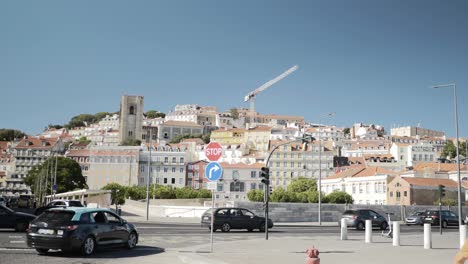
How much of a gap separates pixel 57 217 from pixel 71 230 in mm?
759

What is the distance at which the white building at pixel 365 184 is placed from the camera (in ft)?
302

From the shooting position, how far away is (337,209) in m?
53.5

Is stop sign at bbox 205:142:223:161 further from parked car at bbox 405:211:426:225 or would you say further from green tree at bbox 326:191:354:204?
green tree at bbox 326:191:354:204

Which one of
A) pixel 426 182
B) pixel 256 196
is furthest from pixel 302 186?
pixel 256 196

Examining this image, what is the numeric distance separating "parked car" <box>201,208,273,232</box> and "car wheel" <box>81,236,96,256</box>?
53.2ft

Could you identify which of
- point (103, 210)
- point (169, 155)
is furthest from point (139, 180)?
point (103, 210)

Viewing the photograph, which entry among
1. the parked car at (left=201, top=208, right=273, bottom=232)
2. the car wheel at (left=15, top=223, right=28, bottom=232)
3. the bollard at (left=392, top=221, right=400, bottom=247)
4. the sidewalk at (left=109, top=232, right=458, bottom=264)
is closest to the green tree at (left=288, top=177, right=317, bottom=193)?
the parked car at (left=201, top=208, right=273, bottom=232)

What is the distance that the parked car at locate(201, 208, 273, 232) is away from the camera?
3288cm

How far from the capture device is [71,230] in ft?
52.4

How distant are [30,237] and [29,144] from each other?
168241 mm

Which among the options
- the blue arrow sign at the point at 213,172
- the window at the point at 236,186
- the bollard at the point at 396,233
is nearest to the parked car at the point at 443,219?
the bollard at the point at 396,233

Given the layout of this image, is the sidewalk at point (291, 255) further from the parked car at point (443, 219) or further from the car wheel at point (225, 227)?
the parked car at point (443, 219)

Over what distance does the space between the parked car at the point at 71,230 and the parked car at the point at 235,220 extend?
1559 centimetres

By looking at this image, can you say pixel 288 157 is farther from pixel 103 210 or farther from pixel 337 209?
pixel 103 210
